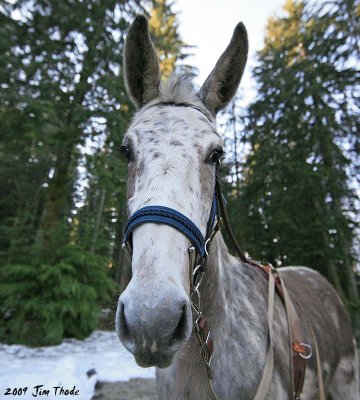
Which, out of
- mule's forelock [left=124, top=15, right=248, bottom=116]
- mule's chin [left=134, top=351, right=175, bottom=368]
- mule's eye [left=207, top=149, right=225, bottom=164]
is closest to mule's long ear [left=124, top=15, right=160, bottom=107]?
mule's forelock [left=124, top=15, right=248, bottom=116]

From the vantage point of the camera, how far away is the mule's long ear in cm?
225

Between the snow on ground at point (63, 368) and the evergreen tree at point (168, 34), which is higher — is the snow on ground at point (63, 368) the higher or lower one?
the lower one

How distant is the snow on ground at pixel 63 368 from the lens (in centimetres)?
415

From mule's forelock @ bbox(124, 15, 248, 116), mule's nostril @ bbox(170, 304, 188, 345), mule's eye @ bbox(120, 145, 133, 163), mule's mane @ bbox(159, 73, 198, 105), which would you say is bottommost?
mule's nostril @ bbox(170, 304, 188, 345)

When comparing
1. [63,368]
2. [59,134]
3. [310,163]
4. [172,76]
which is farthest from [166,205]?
[310,163]

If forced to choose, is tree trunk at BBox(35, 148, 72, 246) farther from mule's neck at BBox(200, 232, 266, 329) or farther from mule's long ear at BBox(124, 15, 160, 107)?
mule's neck at BBox(200, 232, 266, 329)

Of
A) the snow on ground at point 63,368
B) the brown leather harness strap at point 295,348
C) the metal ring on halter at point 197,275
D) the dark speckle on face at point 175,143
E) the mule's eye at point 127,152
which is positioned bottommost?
the snow on ground at point 63,368

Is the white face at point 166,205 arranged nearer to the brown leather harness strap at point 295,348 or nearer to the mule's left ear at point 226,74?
the mule's left ear at point 226,74

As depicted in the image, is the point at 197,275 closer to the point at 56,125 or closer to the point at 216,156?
the point at 216,156

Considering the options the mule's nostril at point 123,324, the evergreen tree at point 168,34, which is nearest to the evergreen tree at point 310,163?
the evergreen tree at point 168,34

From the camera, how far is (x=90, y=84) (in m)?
7.55

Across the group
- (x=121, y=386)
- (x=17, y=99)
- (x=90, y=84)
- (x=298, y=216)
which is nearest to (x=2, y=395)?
(x=121, y=386)

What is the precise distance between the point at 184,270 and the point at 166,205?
0.30m

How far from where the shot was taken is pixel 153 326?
110 cm
